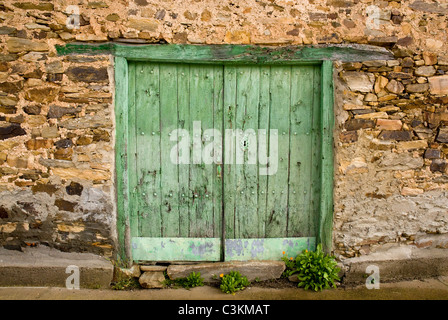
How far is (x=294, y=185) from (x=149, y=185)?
51.9 inches

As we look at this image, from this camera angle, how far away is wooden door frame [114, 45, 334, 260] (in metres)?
3.00

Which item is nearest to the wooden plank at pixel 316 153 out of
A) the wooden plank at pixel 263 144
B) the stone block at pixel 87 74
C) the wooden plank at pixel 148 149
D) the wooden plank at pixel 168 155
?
the wooden plank at pixel 263 144

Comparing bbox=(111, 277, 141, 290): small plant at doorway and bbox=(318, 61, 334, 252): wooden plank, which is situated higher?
bbox=(318, 61, 334, 252): wooden plank

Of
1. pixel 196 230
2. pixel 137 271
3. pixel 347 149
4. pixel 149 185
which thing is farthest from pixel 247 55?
pixel 137 271

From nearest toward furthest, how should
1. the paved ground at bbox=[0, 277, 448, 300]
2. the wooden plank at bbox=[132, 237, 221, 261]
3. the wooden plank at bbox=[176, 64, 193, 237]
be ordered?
the paved ground at bbox=[0, 277, 448, 300] < the wooden plank at bbox=[176, 64, 193, 237] < the wooden plank at bbox=[132, 237, 221, 261]

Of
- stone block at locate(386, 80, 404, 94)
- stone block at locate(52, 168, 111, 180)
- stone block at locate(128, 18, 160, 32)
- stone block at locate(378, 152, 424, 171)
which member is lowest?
stone block at locate(52, 168, 111, 180)

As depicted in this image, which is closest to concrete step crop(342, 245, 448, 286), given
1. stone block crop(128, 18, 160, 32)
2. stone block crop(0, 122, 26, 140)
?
stone block crop(128, 18, 160, 32)

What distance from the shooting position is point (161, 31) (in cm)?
298

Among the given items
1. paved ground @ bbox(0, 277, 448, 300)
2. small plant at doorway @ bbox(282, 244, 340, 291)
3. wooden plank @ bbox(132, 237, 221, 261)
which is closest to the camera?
paved ground @ bbox(0, 277, 448, 300)

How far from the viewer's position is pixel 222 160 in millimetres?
3244

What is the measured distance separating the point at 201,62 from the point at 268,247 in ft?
5.84

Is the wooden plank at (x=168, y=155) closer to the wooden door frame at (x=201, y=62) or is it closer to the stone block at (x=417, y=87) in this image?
the wooden door frame at (x=201, y=62)

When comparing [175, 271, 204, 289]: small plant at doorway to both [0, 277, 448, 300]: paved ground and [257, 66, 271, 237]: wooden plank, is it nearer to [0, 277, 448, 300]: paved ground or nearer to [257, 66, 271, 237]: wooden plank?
[0, 277, 448, 300]: paved ground

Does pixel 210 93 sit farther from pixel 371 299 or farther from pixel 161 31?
pixel 371 299
